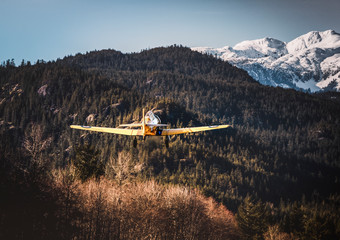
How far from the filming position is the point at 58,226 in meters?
47.3

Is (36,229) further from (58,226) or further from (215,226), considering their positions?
(215,226)

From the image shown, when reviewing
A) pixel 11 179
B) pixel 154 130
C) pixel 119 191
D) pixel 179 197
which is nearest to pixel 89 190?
pixel 119 191

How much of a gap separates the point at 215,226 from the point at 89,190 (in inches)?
1403

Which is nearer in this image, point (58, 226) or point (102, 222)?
point (58, 226)

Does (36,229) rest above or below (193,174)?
above

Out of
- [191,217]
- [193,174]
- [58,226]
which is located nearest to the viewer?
[58,226]

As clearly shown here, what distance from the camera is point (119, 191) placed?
51.2 m

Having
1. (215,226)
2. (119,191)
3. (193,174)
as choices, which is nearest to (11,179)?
(119,191)

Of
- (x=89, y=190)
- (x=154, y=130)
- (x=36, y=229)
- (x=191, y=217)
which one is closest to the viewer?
(x=154, y=130)

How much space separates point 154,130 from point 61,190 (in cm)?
2617

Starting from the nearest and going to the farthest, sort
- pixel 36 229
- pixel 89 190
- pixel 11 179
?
pixel 11 179 → pixel 36 229 → pixel 89 190

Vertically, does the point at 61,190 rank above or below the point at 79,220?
above

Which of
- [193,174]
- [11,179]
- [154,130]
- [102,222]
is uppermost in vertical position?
[154,130]

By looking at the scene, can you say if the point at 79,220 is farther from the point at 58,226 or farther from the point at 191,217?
the point at 191,217
